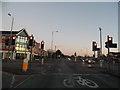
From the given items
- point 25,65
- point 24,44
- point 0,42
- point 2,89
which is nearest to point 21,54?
point 24,44

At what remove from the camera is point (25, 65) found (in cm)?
1628

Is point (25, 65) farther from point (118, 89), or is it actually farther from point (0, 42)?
point (0, 42)

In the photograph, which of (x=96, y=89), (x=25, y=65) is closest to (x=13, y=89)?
(x=96, y=89)

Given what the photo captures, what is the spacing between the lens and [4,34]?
62.7m

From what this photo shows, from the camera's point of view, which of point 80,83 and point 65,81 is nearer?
point 80,83

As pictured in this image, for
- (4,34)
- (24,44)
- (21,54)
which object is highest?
(4,34)

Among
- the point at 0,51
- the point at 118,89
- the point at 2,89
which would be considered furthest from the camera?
the point at 0,51

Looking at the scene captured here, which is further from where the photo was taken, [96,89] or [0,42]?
[0,42]

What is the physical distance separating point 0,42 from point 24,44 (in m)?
9.14

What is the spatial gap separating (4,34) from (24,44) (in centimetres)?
866

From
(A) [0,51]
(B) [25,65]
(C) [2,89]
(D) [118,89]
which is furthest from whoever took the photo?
(A) [0,51]

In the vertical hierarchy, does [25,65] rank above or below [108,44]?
below

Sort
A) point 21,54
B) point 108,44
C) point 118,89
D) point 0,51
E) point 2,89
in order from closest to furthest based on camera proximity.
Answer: point 2,89
point 118,89
point 108,44
point 0,51
point 21,54

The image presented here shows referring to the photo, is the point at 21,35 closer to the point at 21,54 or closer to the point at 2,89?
the point at 21,54
